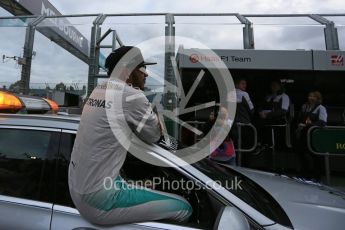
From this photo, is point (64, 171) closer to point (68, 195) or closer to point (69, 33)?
point (68, 195)

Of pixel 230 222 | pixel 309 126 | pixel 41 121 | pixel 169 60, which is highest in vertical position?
pixel 169 60

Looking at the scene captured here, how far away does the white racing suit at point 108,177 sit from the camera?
232 cm

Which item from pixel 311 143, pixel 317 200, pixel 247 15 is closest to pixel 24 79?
pixel 247 15

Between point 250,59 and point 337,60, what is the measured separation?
154 cm

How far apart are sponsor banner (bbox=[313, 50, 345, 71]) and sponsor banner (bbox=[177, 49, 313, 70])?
12cm

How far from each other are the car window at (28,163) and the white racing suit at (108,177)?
28 cm

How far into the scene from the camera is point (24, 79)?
7422 millimetres

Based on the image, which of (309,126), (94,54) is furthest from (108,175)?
(309,126)

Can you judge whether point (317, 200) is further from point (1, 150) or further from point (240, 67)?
point (240, 67)

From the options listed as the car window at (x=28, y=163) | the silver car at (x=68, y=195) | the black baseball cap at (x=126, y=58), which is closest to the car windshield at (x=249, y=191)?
the silver car at (x=68, y=195)

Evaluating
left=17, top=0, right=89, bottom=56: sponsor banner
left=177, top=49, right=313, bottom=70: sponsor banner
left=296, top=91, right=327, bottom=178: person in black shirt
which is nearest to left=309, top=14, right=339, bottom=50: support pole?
left=177, top=49, right=313, bottom=70: sponsor banner

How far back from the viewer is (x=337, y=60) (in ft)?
23.2

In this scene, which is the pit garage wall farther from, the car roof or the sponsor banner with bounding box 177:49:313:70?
the car roof

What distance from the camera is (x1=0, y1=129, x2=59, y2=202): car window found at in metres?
2.60
